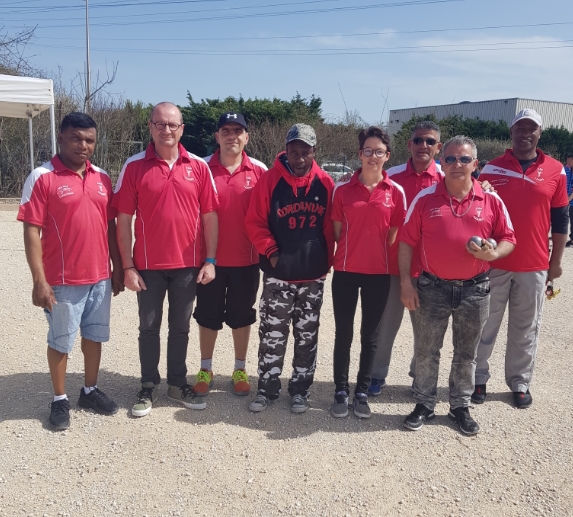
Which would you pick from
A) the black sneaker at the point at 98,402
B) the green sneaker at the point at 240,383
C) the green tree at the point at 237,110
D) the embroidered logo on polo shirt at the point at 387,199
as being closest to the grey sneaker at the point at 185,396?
the green sneaker at the point at 240,383

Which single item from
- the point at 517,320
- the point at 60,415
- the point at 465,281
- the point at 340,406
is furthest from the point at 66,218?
the point at 517,320

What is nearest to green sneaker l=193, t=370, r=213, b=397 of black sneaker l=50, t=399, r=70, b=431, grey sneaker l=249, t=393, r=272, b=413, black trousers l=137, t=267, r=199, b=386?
black trousers l=137, t=267, r=199, b=386

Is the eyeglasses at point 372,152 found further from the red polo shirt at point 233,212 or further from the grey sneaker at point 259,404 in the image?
the grey sneaker at point 259,404

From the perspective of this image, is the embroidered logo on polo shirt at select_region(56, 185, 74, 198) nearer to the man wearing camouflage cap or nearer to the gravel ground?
the man wearing camouflage cap

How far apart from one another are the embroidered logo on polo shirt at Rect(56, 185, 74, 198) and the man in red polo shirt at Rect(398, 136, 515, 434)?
7.43 ft

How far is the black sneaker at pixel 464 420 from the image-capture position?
12.0 ft

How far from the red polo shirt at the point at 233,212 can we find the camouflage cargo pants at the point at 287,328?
0.30 m

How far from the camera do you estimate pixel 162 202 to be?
3.69 meters

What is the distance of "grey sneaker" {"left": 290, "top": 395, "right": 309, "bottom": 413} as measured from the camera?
3910 mm

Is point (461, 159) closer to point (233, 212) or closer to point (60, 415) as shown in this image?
A: point (233, 212)

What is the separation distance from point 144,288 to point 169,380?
2.60 ft

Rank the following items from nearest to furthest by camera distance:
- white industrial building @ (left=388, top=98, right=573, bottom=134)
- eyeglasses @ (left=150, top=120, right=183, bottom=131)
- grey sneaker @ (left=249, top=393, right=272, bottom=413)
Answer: eyeglasses @ (left=150, top=120, right=183, bottom=131)
grey sneaker @ (left=249, top=393, right=272, bottom=413)
white industrial building @ (left=388, top=98, right=573, bottom=134)

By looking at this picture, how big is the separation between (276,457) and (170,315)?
4.33ft

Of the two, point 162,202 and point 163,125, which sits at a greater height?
point 163,125
